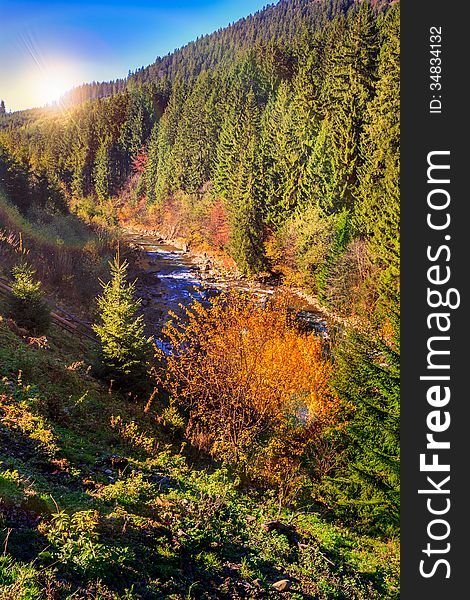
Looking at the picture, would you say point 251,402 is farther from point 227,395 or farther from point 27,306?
point 27,306

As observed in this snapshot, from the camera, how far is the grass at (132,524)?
19.0ft

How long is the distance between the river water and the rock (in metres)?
18.5

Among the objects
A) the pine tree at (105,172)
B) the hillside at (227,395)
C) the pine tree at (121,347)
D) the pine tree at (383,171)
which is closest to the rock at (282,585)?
the hillside at (227,395)

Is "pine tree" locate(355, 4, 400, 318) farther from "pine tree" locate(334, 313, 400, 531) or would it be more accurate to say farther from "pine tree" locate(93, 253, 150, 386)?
"pine tree" locate(93, 253, 150, 386)

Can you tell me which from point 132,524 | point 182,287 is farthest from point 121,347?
point 182,287

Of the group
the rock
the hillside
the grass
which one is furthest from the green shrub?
the rock

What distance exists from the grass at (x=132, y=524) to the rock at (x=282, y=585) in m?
0.09

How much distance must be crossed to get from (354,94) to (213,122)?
37.7 meters

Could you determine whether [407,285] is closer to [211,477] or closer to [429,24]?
[429,24]

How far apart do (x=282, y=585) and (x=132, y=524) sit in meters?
2.93

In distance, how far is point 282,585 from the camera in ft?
23.1

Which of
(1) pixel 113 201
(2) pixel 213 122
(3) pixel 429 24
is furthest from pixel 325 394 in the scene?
(1) pixel 113 201

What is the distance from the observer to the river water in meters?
31.7

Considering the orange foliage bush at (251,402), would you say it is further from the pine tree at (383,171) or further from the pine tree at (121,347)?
the pine tree at (383,171)
